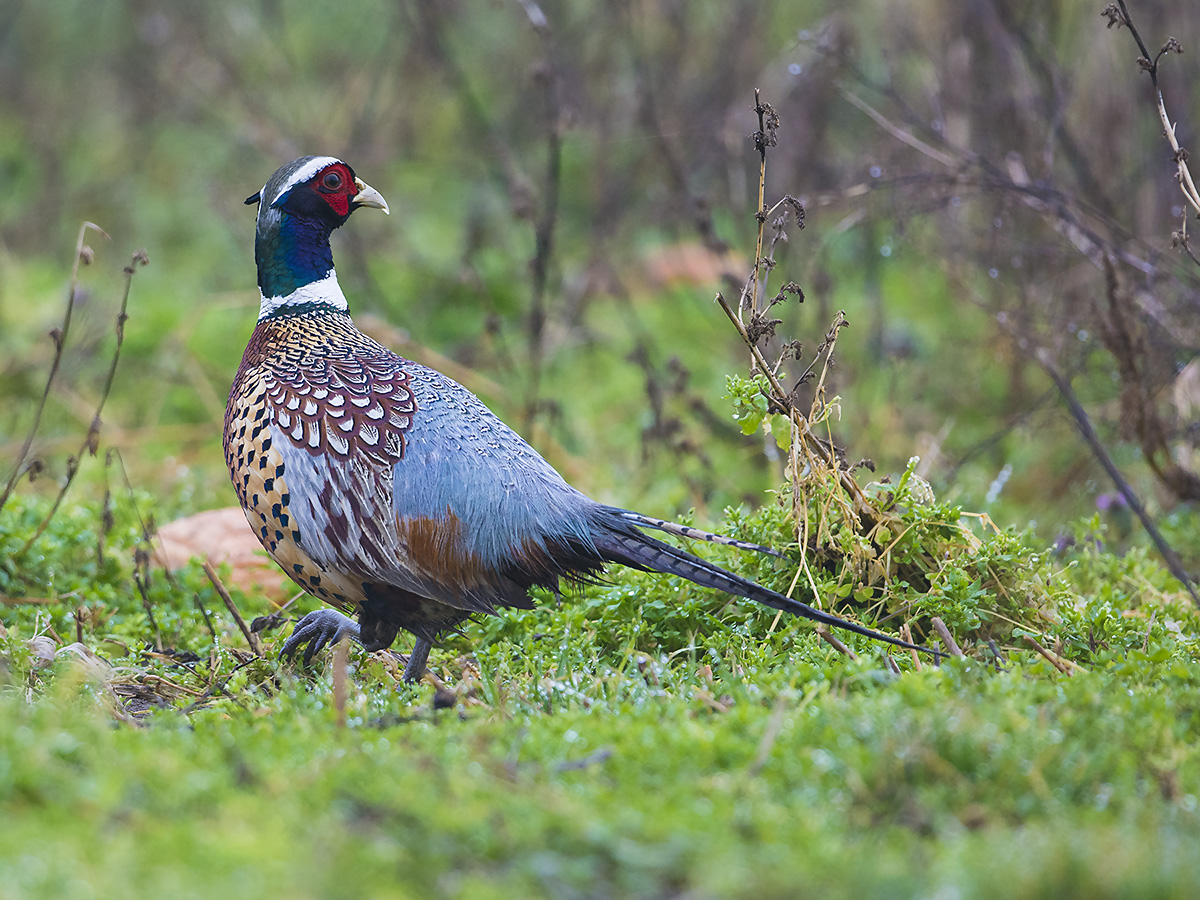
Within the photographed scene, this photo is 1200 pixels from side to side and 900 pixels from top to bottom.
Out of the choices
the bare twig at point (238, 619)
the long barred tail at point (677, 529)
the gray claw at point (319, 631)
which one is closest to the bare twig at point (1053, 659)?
the long barred tail at point (677, 529)

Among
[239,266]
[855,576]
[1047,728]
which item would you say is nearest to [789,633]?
[855,576]

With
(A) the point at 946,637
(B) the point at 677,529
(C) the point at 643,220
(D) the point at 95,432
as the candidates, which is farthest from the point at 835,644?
(C) the point at 643,220

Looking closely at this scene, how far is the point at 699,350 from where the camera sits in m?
8.47

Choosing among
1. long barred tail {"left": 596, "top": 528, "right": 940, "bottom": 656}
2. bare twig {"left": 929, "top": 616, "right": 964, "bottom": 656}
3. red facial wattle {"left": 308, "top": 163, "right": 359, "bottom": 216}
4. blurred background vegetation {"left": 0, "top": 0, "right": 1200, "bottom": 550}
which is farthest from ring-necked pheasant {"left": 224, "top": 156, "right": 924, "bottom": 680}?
blurred background vegetation {"left": 0, "top": 0, "right": 1200, "bottom": 550}

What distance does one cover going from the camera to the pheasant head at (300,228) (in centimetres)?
424

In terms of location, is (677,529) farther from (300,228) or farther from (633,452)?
(633,452)

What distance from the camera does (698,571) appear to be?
3.60 m

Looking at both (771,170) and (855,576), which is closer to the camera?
(855,576)

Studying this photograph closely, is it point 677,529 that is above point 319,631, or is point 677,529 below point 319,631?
above

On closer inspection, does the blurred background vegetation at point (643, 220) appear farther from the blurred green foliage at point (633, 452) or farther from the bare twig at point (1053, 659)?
the bare twig at point (1053, 659)

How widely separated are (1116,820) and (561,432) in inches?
184

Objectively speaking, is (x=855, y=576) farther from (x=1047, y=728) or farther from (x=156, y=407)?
(x=156, y=407)

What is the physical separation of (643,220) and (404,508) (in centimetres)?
649

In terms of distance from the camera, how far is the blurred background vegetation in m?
6.00
